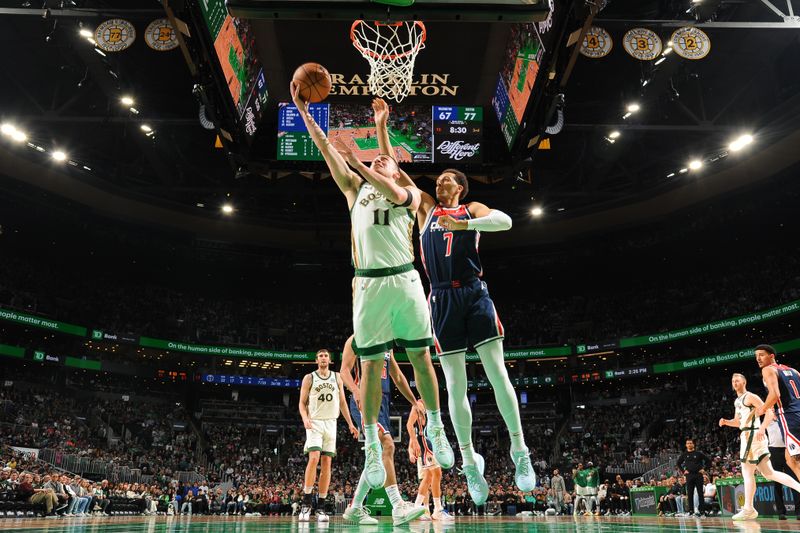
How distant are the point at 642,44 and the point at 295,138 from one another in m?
7.76

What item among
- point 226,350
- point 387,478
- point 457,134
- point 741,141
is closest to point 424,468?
point 387,478

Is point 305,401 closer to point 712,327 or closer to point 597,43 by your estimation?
point 597,43

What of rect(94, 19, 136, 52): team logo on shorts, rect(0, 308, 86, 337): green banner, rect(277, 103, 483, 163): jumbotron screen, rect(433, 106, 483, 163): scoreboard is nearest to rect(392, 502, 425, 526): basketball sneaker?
rect(277, 103, 483, 163): jumbotron screen

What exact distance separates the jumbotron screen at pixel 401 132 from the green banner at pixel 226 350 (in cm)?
2384

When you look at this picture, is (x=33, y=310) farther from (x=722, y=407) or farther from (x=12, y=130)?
(x=722, y=407)

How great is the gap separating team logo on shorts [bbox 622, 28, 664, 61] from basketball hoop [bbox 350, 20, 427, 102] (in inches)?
188

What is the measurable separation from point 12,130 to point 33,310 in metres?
13.1

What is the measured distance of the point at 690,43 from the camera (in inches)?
539

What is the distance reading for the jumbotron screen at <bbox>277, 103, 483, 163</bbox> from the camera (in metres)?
12.3

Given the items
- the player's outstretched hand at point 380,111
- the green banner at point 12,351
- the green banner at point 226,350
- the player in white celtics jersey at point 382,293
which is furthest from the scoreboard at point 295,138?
the green banner at point 226,350

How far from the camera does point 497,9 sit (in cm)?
623

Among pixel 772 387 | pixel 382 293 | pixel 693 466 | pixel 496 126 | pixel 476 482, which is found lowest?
→ pixel 693 466

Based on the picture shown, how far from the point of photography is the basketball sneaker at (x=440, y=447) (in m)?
4.87

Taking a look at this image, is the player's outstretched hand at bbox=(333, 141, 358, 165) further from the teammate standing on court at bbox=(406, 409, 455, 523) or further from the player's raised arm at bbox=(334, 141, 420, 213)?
the teammate standing on court at bbox=(406, 409, 455, 523)
